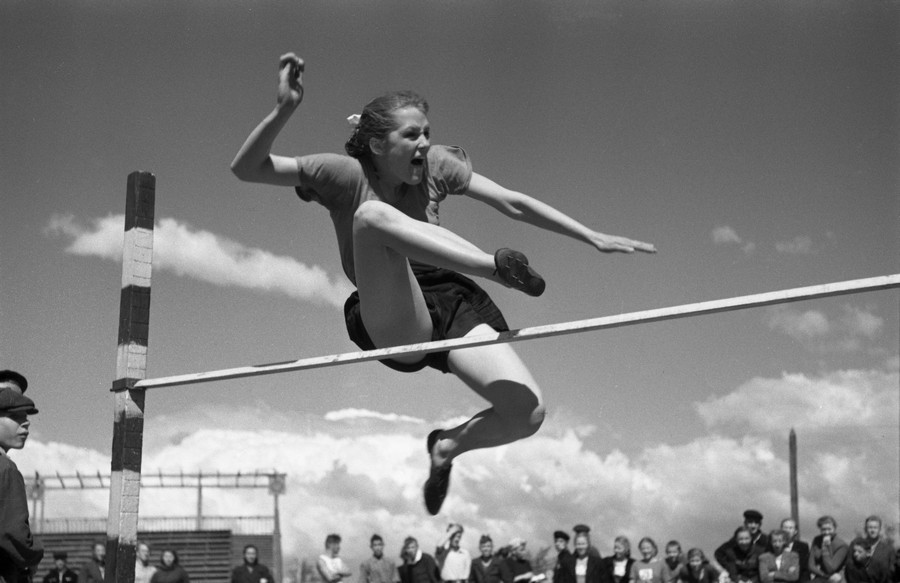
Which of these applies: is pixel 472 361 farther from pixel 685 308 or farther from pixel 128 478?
pixel 128 478

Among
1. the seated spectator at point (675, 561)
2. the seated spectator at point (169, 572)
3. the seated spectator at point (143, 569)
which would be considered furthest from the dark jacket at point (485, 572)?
the seated spectator at point (143, 569)

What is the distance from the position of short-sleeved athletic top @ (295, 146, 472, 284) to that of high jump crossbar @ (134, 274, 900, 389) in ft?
1.36

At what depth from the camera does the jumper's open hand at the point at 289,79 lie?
3.97 m

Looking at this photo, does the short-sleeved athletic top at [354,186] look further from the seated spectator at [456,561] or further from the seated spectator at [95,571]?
the seated spectator at [95,571]

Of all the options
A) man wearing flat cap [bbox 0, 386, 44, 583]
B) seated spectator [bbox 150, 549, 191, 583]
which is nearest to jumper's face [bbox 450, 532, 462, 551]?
seated spectator [bbox 150, 549, 191, 583]

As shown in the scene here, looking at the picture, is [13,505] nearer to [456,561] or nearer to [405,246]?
[405,246]

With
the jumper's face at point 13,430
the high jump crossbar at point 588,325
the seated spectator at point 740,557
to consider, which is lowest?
the seated spectator at point 740,557

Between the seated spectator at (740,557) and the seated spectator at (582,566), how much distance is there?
3.25 feet

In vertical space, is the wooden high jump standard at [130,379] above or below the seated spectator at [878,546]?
above

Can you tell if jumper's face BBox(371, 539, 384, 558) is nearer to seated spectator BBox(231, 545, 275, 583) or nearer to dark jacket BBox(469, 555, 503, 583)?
dark jacket BBox(469, 555, 503, 583)

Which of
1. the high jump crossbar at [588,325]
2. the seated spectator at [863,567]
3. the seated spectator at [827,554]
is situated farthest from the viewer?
the seated spectator at [827,554]

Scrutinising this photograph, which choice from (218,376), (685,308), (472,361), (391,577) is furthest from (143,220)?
(391,577)

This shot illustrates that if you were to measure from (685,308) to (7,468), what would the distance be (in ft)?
7.92

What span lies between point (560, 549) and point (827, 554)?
221 centimetres
